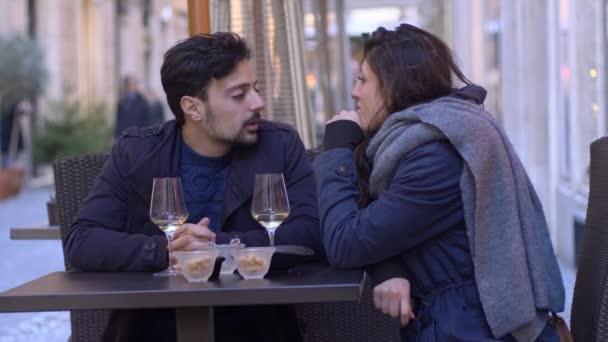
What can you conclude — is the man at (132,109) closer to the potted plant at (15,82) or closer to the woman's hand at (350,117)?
the potted plant at (15,82)

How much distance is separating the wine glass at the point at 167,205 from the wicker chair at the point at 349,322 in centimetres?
87

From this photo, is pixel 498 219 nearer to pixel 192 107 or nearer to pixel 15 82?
pixel 192 107

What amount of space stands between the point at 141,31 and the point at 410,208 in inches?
1177

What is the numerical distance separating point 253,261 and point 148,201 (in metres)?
0.68


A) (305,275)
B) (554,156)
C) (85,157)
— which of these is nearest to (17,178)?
(554,156)

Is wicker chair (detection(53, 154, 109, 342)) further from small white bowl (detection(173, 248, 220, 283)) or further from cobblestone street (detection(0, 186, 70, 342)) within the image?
cobblestone street (detection(0, 186, 70, 342))

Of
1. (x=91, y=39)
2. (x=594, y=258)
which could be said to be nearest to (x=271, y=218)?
(x=594, y=258)

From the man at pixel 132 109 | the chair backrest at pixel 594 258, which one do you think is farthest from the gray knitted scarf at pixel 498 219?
the man at pixel 132 109

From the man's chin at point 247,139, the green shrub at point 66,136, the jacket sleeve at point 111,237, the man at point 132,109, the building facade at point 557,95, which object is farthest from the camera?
the green shrub at point 66,136

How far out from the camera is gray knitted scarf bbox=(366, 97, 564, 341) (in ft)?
8.33

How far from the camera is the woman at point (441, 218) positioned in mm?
2553

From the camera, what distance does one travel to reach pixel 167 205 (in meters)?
2.88

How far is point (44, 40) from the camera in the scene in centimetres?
2194

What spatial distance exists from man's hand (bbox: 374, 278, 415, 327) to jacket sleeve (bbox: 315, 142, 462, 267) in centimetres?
6
